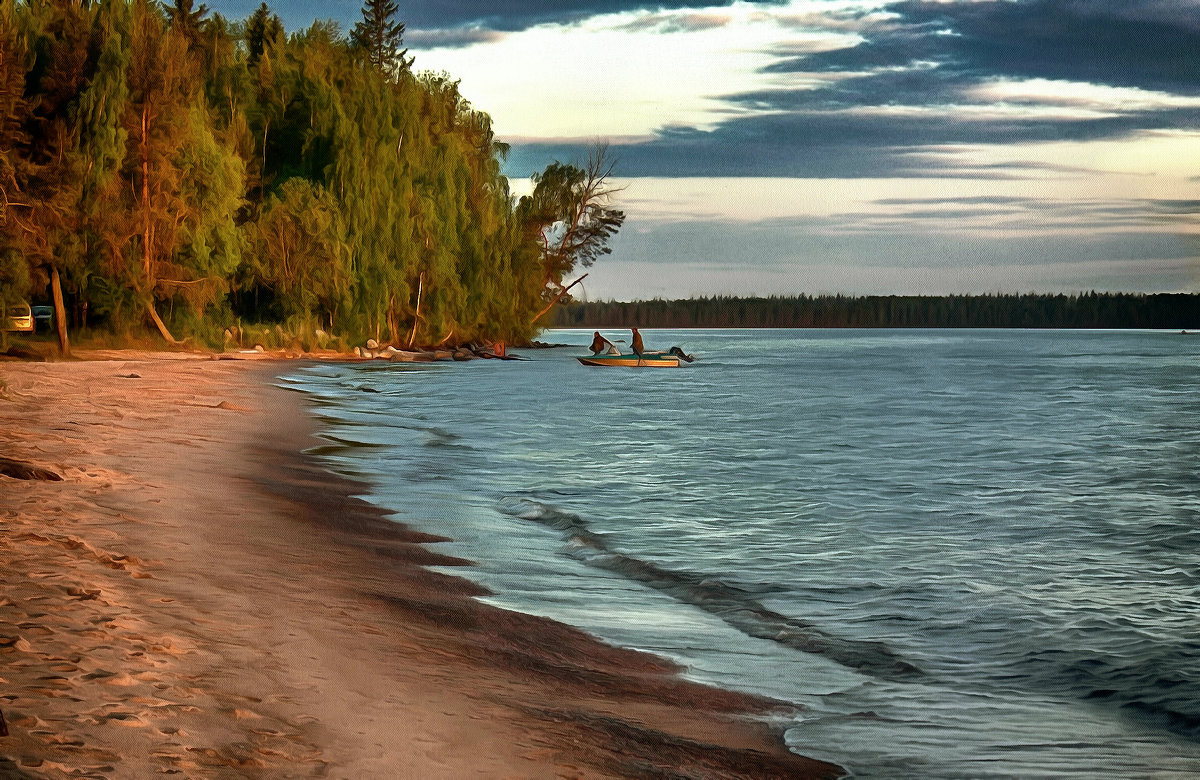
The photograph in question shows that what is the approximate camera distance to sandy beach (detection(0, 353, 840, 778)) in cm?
441

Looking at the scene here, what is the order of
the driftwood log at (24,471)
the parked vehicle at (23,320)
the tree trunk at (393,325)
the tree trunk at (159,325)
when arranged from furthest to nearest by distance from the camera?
the tree trunk at (393,325) → the tree trunk at (159,325) → the parked vehicle at (23,320) → the driftwood log at (24,471)

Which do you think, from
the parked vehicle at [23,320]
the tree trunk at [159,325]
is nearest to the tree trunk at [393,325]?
the tree trunk at [159,325]

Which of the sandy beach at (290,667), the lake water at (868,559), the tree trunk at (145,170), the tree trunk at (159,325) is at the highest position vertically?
the tree trunk at (145,170)

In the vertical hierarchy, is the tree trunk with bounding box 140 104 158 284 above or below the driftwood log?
above

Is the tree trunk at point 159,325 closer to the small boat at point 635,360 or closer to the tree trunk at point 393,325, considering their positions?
the tree trunk at point 393,325

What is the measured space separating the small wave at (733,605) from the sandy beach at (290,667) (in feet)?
4.57

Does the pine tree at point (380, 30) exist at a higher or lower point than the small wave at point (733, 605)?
higher

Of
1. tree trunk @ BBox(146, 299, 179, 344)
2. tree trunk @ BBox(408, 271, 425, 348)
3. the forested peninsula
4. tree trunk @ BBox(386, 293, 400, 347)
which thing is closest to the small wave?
the forested peninsula

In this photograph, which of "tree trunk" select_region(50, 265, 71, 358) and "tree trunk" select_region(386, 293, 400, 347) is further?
"tree trunk" select_region(386, 293, 400, 347)

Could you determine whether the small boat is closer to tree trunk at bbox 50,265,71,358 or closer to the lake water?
tree trunk at bbox 50,265,71,358

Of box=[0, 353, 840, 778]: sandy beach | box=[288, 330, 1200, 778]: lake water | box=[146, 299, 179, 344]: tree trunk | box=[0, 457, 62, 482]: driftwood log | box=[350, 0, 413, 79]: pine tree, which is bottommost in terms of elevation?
box=[288, 330, 1200, 778]: lake water

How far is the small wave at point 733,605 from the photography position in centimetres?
752

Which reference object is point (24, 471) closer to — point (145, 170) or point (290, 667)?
point (290, 667)

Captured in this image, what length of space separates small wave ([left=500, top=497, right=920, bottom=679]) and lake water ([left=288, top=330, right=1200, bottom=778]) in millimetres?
33
